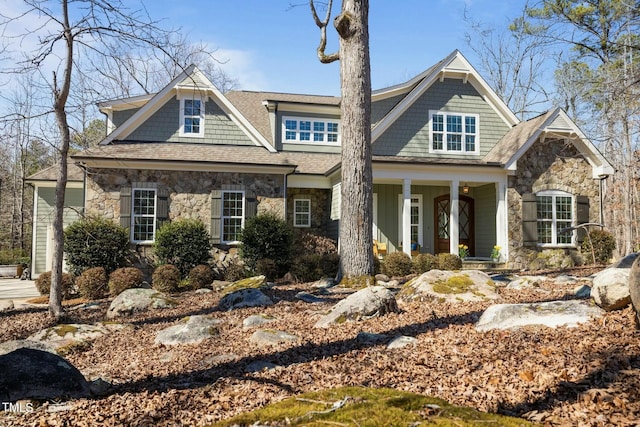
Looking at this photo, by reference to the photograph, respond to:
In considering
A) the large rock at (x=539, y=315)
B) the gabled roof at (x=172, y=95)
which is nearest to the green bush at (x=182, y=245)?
the gabled roof at (x=172, y=95)

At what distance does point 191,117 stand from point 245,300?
31.3ft

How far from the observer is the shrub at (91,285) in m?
11.0

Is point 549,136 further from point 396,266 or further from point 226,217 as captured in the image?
point 226,217

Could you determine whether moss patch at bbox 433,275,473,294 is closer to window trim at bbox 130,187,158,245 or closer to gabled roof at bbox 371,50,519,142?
gabled roof at bbox 371,50,519,142

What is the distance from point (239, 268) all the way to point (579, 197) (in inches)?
424

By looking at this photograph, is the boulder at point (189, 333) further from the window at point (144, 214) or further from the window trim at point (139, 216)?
the window at point (144, 214)

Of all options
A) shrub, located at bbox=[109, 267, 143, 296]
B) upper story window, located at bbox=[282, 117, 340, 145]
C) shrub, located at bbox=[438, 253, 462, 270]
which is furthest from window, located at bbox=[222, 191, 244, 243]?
shrub, located at bbox=[438, 253, 462, 270]

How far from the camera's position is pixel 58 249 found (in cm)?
741

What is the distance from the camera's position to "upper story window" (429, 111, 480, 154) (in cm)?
1622

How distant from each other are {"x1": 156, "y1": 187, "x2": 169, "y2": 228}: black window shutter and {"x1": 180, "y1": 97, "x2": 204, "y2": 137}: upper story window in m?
2.53

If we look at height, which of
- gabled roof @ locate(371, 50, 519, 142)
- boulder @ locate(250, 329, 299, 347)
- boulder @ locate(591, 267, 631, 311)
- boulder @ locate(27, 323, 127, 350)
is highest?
gabled roof @ locate(371, 50, 519, 142)

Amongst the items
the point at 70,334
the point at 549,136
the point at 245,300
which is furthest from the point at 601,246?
the point at 70,334

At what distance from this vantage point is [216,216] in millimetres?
14000

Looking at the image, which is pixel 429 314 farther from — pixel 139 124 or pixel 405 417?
pixel 139 124
